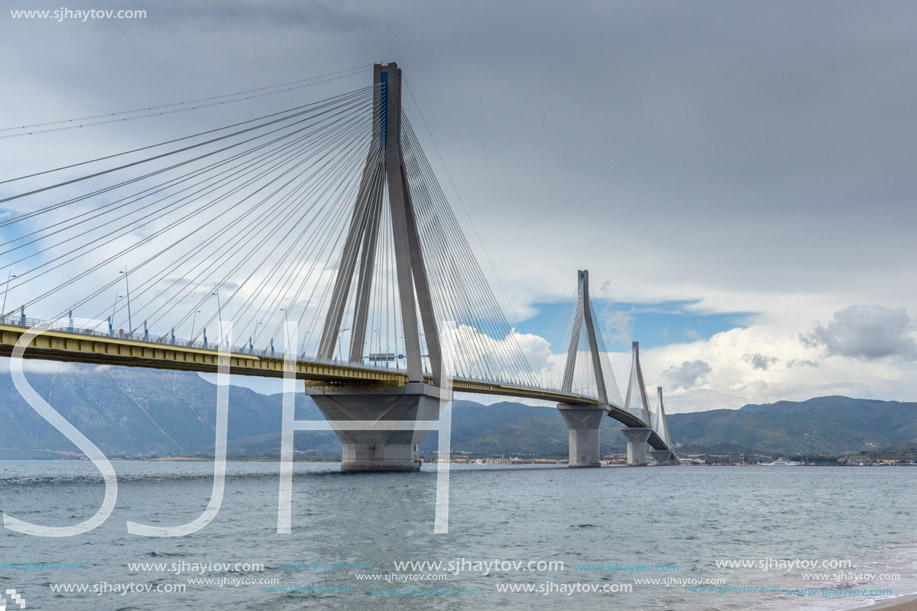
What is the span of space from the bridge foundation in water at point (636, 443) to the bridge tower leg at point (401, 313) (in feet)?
277

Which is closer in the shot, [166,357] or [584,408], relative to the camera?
[166,357]

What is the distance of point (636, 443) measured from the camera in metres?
146

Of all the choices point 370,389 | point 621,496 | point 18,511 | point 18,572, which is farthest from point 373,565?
point 370,389

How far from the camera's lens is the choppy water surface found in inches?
631

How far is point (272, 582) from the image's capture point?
17.2 m

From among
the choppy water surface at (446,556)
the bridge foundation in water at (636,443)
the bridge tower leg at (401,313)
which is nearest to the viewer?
the choppy water surface at (446,556)

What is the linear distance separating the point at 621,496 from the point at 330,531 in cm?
2936

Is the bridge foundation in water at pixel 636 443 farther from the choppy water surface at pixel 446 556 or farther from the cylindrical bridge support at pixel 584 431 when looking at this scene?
the choppy water surface at pixel 446 556

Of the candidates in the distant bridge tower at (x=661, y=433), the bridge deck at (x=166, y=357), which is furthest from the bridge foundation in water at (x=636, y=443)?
the bridge deck at (x=166, y=357)

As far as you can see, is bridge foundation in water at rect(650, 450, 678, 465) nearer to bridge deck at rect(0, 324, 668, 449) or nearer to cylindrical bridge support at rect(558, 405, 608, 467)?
cylindrical bridge support at rect(558, 405, 608, 467)

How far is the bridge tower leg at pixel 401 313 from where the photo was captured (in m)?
56.0

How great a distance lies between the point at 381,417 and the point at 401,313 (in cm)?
1036

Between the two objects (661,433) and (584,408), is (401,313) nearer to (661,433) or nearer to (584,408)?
(584,408)

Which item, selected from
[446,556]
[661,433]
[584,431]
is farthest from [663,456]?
[446,556]
